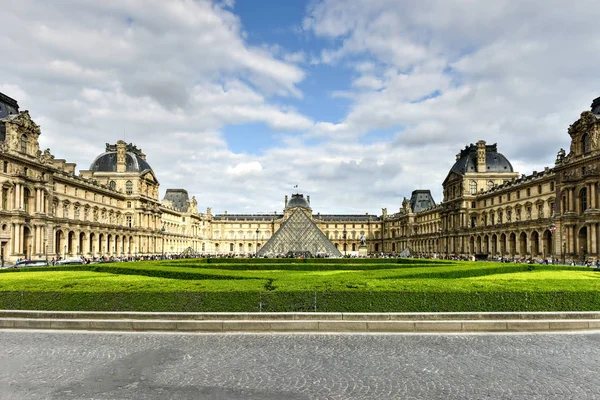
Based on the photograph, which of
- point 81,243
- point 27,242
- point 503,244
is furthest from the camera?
point 503,244

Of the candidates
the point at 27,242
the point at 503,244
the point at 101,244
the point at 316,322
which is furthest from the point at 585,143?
the point at 101,244

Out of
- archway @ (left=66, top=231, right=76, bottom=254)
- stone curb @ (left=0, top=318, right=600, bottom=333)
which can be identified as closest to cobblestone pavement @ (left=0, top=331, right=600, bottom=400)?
stone curb @ (left=0, top=318, right=600, bottom=333)

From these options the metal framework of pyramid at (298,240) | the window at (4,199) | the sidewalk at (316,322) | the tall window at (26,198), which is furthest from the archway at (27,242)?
the sidewalk at (316,322)

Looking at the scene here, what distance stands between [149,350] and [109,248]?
65144 millimetres

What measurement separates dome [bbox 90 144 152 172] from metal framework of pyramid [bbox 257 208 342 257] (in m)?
33.2

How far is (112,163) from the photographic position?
79.2 metres

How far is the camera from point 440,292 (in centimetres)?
1327

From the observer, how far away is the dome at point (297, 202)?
13425 centimetres

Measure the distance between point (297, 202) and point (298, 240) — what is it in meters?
73.0

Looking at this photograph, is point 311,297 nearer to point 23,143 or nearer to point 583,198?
point 23,143

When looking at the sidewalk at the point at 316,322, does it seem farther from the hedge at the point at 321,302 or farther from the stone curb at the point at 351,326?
the hedge at the point at 321,302

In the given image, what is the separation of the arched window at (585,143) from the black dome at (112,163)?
6772 cm

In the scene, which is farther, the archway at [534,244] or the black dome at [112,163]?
the black dome at [112,163]

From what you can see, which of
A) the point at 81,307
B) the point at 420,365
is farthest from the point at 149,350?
the point at 420,365
